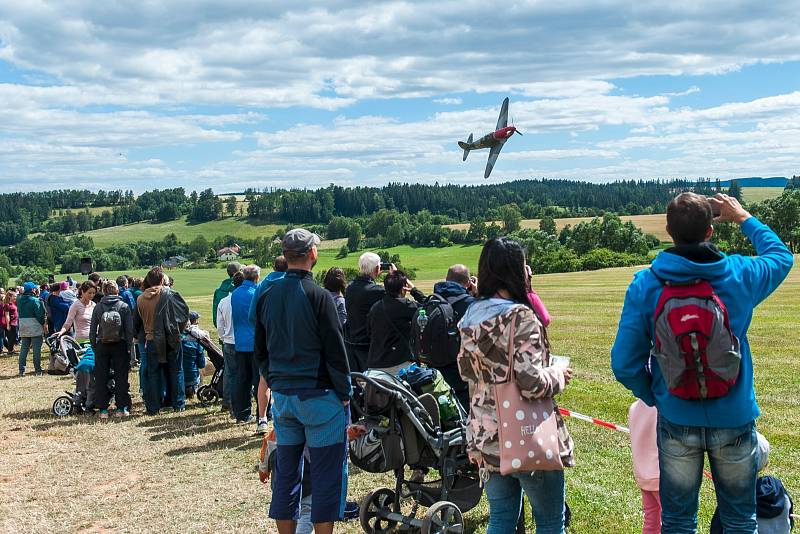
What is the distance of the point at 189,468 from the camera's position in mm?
8094

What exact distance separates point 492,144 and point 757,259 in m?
15.8

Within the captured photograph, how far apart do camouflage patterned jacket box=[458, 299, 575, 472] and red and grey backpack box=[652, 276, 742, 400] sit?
58cm

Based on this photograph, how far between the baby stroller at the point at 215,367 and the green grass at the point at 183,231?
122m

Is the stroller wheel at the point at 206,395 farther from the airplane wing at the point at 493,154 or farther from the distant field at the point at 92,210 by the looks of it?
the distant field at the point at 92,210

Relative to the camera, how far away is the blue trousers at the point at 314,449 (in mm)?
4785

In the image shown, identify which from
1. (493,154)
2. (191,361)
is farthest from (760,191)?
(191,361)

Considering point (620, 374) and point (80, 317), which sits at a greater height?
point (620, 374)

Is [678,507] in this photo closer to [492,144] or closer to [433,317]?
[433,317]

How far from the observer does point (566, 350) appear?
16859mm

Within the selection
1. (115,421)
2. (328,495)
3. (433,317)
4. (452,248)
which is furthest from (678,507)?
(452,248)

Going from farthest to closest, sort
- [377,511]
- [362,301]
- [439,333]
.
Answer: [362,301]
[439,333]
[377,511]

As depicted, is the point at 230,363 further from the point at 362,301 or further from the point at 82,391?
the point at 362,301

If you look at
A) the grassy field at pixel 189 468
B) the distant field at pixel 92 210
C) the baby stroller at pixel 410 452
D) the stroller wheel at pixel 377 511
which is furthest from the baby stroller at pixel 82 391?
the distant field at pixel 92 210

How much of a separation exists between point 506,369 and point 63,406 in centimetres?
972
